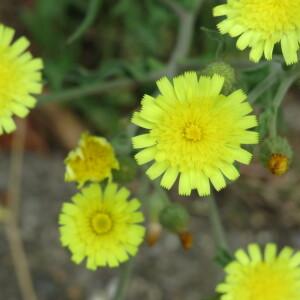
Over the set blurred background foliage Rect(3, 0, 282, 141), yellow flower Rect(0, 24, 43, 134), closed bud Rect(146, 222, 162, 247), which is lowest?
closed bud Rect(146, 222, 162, 247)

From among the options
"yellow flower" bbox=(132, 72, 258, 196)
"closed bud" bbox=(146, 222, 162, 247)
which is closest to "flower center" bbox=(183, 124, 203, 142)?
"yellow flower" bbox=(132, 72, 258, 196)

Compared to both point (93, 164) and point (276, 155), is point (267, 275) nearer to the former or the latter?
point (276, 155)

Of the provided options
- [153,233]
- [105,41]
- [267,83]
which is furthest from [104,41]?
[267,83]

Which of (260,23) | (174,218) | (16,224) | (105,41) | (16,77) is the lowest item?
(174,218)

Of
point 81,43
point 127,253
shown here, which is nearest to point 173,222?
point 127,253

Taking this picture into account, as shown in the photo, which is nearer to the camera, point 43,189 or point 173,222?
point 173,222

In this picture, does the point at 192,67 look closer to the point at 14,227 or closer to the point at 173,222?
the point at 173,222

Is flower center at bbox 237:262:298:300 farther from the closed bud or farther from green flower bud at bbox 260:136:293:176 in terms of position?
the closed bud
